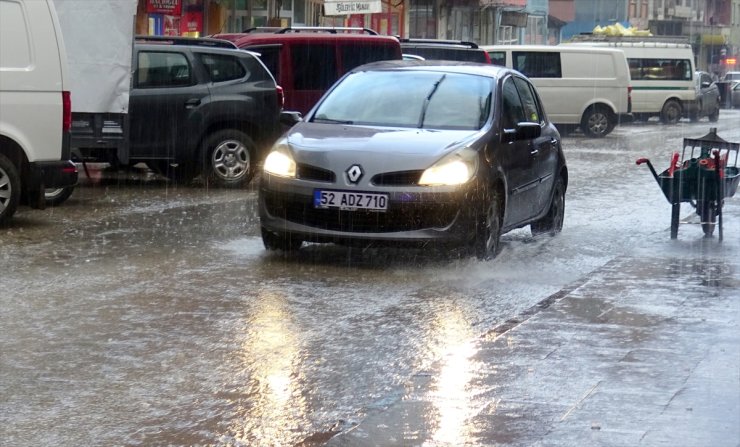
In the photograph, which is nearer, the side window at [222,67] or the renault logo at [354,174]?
the renault logo at [354,174]

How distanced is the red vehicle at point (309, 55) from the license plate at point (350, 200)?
9401mm

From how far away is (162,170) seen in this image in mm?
17391

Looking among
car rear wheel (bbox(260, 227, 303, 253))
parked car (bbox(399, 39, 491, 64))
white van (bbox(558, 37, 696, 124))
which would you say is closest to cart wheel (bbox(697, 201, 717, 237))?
car rear wheel (bbox(260, 227, 303, 253))

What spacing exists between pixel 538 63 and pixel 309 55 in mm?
13369

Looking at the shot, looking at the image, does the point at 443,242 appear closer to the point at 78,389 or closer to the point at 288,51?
the point at 78,389

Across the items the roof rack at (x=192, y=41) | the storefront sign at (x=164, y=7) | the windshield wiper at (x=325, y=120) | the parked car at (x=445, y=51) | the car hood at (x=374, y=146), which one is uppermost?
the storefront sign at (x=164, y=7)

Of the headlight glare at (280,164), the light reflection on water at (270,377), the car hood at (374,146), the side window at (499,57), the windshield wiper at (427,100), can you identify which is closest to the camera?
the light reflection on water at (270,377)

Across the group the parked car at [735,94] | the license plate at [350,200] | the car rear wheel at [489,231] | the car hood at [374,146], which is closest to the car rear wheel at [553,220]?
the car rear wheel at [489,231]

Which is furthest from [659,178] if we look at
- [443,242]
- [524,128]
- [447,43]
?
[447,43]

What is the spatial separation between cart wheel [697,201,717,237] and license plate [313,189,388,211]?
349cm

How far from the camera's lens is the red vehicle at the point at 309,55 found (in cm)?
1947

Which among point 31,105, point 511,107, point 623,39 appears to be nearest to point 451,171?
point 511,107

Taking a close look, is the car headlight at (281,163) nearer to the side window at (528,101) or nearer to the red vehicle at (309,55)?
the side window at (528,101)

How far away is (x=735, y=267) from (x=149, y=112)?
7.77 meters
